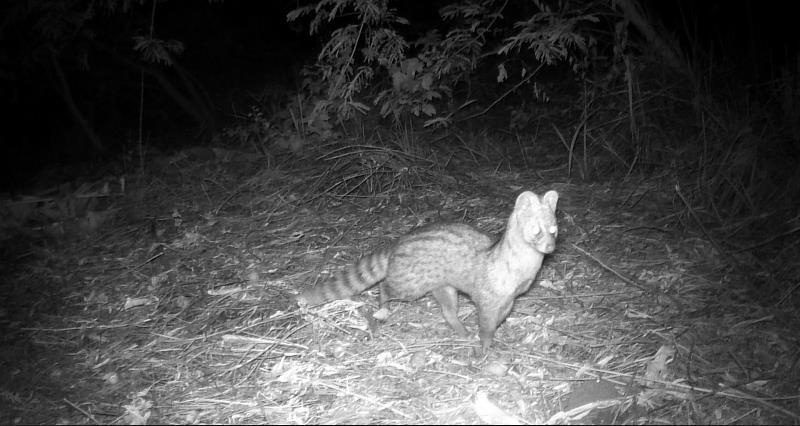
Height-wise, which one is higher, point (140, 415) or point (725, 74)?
point (725, 74)

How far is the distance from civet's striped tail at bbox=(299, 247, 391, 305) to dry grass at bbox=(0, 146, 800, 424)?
0.39ft

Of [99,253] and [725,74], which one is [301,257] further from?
[725,74]

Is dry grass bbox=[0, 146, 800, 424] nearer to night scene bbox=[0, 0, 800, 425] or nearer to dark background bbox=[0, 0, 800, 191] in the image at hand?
night scene bbox=[0, 0, 800, 425]

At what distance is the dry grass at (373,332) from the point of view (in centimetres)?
360

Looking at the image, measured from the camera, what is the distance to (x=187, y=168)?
8.15m

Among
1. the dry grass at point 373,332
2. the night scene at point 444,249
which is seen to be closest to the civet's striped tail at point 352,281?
the night scene at point 444,249

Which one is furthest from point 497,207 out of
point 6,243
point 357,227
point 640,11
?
point 6,243

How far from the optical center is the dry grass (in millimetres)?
3596

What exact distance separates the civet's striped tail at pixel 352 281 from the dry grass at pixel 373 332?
12cm

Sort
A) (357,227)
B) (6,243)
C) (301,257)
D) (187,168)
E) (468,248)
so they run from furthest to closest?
(187,168) < (6,243) < (357,227) < (301,257) < (468,248)

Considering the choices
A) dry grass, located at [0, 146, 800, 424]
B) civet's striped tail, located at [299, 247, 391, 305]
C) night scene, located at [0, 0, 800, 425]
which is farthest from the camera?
civet's striped tail, located at [299, 247, 391, 305]

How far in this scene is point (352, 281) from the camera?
4.58m

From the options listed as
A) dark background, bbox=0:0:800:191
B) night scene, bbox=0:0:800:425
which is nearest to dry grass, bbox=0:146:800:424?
night scene, bbox=0:0:800:425

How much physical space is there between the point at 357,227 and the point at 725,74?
4.64 meters
